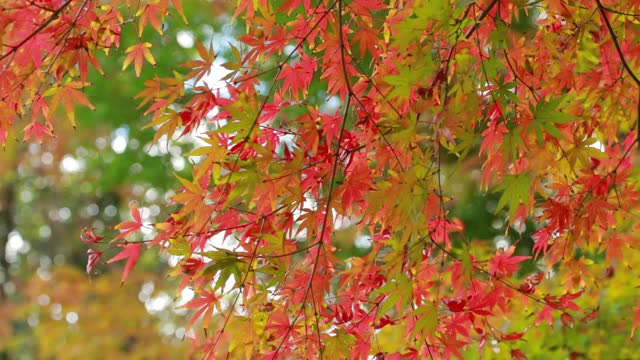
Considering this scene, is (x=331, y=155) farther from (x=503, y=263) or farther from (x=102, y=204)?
(x=102, y=204)

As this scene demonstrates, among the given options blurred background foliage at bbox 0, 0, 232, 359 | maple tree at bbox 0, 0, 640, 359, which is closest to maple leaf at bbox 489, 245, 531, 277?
maple tree at bbox 0, 0, 640, 359

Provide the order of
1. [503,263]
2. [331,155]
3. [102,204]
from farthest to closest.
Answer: [102,204] < [503,263] < [331,155]

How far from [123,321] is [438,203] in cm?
454

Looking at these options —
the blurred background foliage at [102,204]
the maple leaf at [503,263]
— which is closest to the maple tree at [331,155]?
the maple leaf at [503,263]

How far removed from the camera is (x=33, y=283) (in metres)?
5.66

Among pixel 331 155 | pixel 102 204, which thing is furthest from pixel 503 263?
pixel 102 204

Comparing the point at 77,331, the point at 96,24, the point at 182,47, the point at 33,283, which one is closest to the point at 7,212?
the point at 33,283

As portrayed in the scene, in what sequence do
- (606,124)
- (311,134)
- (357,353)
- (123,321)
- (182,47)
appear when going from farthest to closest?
(123,321)
(182,47)
(606,124)
(357,353)
(311,134)

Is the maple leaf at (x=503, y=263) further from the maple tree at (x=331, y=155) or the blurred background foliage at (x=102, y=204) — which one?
the blurred background foliage at (x=102, y=204)

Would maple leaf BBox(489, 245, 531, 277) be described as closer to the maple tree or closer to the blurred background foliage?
the maple tree

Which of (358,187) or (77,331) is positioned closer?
(358,187)

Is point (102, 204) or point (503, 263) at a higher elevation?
point (503, 263)

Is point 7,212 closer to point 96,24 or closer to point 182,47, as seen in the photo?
point 182,47

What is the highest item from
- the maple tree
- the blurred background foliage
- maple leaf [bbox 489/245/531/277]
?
the maple tree
